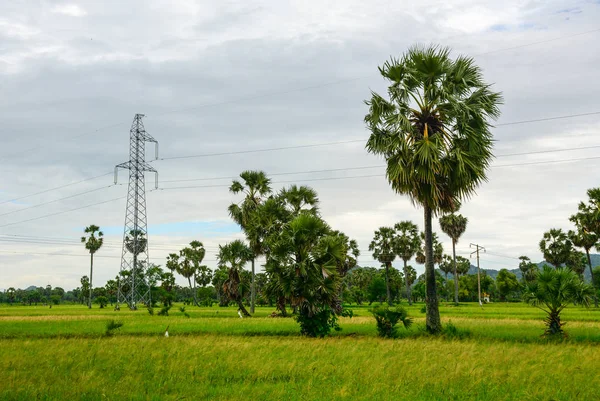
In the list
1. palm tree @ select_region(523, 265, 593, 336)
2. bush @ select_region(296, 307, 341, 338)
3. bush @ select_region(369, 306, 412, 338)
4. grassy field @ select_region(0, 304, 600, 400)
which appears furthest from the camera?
bush @ select_region(296, 307, 341, 338)

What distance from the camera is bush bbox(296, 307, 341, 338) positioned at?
25.8m

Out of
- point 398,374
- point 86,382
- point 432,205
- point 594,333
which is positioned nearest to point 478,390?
point 398,374

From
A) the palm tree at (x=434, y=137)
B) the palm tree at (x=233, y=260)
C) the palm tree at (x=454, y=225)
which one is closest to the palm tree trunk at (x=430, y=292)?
the palm tree at (x=434, y=137)

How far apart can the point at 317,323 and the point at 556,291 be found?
1146 centimetres

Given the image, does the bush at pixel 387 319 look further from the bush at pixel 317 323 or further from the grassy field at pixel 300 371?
the grassy field at pixel 300 371

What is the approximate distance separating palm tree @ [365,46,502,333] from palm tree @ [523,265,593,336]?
184 inches

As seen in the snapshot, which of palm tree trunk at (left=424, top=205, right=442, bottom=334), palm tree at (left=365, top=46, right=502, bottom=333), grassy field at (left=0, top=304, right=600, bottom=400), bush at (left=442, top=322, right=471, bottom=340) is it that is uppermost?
palm tree at (left=365, top=46, right=502, bottom=333)

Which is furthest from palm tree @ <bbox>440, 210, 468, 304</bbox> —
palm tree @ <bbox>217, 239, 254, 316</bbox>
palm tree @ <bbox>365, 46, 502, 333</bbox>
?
palm tree @ <bbox>365, 46, 502, 333</bbox>

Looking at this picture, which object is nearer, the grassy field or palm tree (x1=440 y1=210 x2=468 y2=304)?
the grassy field

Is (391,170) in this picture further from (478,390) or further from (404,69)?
(478,390)

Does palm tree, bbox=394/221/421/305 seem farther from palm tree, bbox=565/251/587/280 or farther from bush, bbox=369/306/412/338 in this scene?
bush, bbox=369/306/412/338

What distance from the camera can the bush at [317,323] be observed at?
25.8 m

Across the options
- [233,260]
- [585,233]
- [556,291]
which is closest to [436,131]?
[556,291]

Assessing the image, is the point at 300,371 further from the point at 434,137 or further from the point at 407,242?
the point at 407,242
